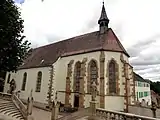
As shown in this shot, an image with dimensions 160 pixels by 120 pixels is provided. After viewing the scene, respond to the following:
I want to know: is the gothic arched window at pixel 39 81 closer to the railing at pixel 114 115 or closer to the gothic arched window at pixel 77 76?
the gothic arched window at pixel 77 76

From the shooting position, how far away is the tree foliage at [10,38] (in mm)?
10523

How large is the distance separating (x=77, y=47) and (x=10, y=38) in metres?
14.5

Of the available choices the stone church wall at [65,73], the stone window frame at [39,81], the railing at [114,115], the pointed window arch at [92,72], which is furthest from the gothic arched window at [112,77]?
the stone window frame at [39,81]

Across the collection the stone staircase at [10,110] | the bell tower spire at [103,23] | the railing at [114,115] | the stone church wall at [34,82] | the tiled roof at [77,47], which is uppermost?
the bell tower spire at [103,23]

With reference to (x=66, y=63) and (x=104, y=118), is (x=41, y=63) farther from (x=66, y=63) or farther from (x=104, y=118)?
(x=104, y=118)

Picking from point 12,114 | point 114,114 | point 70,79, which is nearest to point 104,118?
point 114,114

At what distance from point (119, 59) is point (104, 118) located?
489 inches

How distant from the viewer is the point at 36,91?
2572 cm

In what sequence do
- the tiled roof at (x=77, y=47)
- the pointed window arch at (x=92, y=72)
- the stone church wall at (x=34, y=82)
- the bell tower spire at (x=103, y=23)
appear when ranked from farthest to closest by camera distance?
the stone church wall at (x=34, y=82), the bell tower spire at (x=103, y=23), the tiled roof at (x=77, y=47), the pointed window arch at (x=92, y=72)

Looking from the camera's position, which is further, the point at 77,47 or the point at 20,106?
the point at 77,47

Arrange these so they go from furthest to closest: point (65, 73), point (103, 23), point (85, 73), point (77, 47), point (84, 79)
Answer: point (77, 47), point (65, 73), point (103, 23), point (85, 73), point (84, 79)

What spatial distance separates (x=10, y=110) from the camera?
17031mm

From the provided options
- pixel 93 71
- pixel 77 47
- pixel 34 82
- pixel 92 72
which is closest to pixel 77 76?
pixel 92 72

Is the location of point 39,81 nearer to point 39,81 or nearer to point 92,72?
point 39,81
